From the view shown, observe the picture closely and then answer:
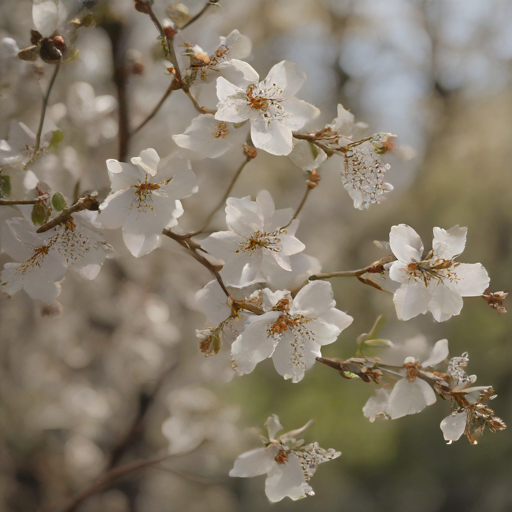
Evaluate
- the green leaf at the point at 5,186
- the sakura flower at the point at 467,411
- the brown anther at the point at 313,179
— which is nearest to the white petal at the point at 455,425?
the sakura flower at the point at 467,411

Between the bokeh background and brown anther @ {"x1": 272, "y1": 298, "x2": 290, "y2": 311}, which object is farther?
the bokeh background

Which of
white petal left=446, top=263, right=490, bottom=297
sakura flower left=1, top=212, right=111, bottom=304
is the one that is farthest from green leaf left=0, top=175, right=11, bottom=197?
white petal left=446, top=263, right=490, bottom=297

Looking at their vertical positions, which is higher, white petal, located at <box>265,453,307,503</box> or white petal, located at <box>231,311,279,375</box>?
white petal, located at <box>231,311,279,375</box>

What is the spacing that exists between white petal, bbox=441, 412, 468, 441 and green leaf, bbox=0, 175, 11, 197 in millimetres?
374

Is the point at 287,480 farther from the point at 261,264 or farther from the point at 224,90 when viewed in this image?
the point at 224,90

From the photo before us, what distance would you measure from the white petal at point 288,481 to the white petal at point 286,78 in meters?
0.30

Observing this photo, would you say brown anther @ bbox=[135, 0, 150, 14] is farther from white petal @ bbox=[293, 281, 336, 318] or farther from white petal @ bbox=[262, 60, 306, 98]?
white petal @ bbox=[293, 281, 336, 318]

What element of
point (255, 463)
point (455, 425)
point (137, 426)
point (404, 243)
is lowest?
point (137, 426)

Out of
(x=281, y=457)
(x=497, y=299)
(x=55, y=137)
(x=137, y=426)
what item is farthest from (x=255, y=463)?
(x=137, y=426)

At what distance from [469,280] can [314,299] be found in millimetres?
109

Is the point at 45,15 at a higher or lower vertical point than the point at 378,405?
higher

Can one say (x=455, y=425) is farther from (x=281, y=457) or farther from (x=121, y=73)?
(x=121, y=73)

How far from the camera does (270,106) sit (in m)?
0.29

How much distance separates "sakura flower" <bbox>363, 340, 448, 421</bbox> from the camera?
12.2 inches
